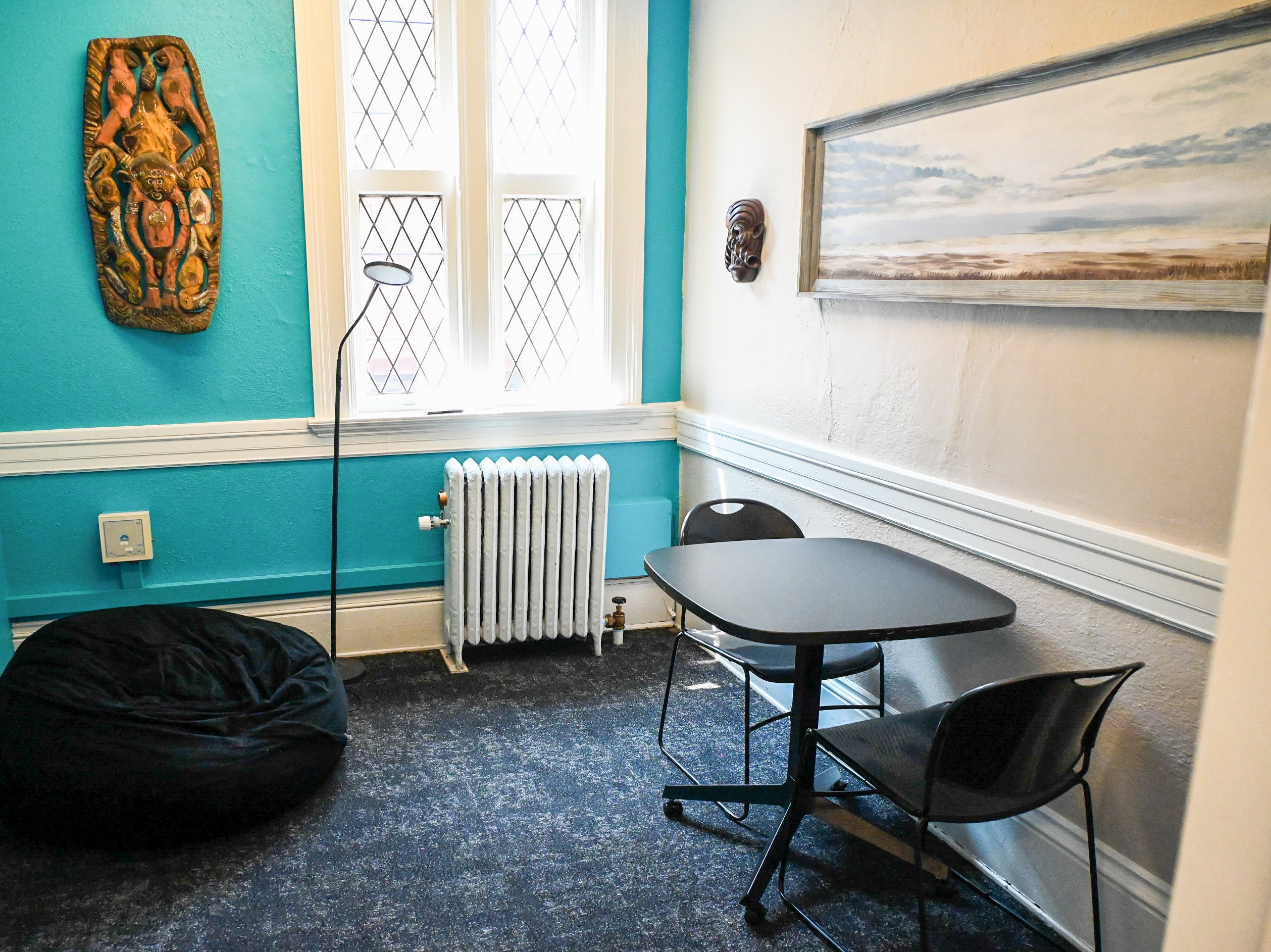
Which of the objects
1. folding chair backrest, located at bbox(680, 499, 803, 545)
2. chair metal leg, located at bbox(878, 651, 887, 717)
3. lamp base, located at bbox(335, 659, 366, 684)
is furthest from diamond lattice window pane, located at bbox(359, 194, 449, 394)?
chair metal leg, located at bbox(878, 651, 887, 717)

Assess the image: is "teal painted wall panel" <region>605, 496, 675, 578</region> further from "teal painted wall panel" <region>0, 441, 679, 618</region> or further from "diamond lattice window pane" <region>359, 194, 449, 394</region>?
"diamond lattice window pane" <region>359, 194, 449, 394</region>

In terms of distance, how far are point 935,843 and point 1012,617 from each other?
0.74 metres

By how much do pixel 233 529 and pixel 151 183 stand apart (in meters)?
1.19

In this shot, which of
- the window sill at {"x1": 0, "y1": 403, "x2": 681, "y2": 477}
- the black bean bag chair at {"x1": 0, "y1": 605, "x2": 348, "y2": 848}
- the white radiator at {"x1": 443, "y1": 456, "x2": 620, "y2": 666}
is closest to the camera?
the black bean bag chair at {"x1": 0, "y1": 605, "x2": 348, "y2": 848}

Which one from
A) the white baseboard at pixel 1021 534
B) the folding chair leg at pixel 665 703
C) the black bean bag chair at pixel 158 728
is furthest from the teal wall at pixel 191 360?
the white baseboard at pixel 1021 534

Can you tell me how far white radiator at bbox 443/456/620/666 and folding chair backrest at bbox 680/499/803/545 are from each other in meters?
0.68

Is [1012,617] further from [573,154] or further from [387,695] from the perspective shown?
[573,154]

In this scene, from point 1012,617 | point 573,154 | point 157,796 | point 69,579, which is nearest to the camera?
point 1012,617

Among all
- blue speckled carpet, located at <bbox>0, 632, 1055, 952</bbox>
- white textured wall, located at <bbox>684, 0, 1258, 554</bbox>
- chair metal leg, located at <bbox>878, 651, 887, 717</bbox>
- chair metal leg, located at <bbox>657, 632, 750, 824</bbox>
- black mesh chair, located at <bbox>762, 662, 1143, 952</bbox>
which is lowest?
blue speckled carpet, located at <bbox>0, 632, 1055, 952</bbox>

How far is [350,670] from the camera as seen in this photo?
11.2 ft

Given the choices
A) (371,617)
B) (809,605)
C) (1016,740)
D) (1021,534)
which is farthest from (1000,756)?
(371,617)

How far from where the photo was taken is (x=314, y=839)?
8.11 ft

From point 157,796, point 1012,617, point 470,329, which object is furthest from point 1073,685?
point 470,329

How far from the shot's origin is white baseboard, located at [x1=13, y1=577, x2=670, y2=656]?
3531mm
